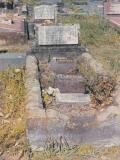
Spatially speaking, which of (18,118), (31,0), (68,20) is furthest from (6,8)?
(18,118)

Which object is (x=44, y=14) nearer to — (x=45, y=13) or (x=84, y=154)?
(x=45, y=13)

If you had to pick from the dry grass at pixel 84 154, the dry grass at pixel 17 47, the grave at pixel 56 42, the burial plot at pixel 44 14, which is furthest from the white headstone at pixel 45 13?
the dry grass at pixel 84 154

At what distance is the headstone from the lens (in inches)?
442

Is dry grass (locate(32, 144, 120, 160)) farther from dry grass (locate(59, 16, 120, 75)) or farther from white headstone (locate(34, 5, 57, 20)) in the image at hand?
white headstone (locate(34, 5, 57, 20))

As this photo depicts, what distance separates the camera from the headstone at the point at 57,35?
1122cm

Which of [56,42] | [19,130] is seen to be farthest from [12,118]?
[56,42]

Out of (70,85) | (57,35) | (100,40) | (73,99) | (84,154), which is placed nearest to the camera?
(84,154)

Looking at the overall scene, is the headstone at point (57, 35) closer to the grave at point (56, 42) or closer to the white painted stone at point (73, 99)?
the grave at point (56, 42)

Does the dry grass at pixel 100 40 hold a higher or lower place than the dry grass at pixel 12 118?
lower

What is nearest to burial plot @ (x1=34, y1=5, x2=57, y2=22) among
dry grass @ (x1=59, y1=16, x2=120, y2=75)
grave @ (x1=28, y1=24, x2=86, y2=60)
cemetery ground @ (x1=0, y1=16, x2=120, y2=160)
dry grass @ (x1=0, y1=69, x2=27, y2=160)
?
dry grass @ (x1=59, y1=16, x2=120, y2=75)

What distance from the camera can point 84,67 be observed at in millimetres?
10078

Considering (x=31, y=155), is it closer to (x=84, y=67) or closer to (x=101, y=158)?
(x=101, y=158)

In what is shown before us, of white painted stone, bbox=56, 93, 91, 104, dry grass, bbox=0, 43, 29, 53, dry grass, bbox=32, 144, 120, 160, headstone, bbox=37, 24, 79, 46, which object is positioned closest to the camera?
dry grass, bbox=32, 144, 120, 160

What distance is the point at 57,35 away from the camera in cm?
1130
